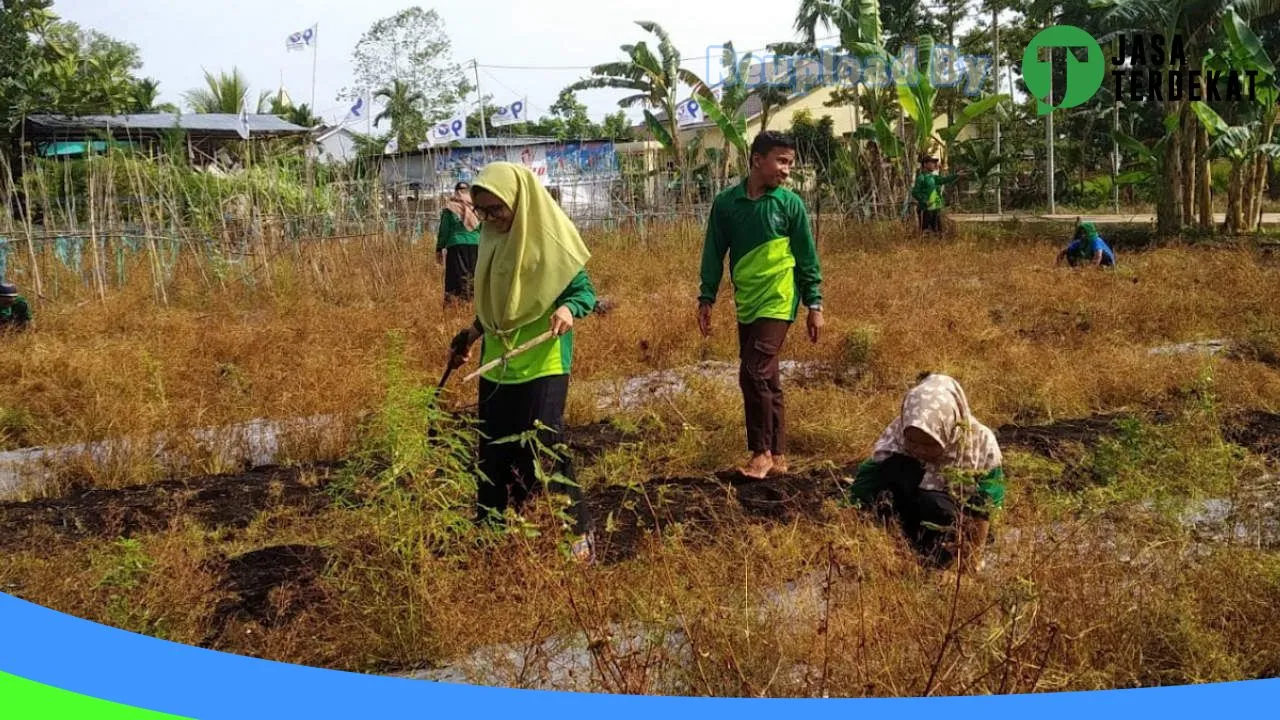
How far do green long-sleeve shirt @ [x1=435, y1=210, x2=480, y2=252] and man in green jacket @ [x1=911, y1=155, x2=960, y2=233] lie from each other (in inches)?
273

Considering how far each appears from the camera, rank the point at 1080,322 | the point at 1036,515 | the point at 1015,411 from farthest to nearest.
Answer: the point at 1080,322, the point at 1015,411, the point at 1036,515

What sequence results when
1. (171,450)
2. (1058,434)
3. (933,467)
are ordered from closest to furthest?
1. (933,467)
2. (171,450)
3. (1058,434)

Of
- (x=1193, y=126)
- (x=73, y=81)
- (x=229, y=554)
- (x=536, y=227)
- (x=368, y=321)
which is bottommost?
(x=229, y=554)

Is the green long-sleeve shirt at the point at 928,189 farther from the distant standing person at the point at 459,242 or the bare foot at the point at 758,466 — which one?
the bare foot at the point at 758,466

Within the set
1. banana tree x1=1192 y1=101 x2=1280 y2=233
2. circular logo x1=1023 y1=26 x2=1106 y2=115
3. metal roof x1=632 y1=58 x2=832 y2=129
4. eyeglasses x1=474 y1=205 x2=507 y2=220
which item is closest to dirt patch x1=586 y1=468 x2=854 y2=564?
eyeglasses x1=474 y1=205 x2=507 y2=220

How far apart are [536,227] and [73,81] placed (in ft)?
56.6

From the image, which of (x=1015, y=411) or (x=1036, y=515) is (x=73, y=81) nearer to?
(x=1015, y=411)

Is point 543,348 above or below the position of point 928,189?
below

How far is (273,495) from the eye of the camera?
13.6 feet

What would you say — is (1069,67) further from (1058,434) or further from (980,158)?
(1058,434)

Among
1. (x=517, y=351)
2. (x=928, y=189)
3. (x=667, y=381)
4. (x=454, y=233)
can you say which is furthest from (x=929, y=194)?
(x=517, y=351)

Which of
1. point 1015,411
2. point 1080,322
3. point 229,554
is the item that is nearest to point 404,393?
point 229,554

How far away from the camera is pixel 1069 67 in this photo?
19.1 meters

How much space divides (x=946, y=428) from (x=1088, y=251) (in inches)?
304
